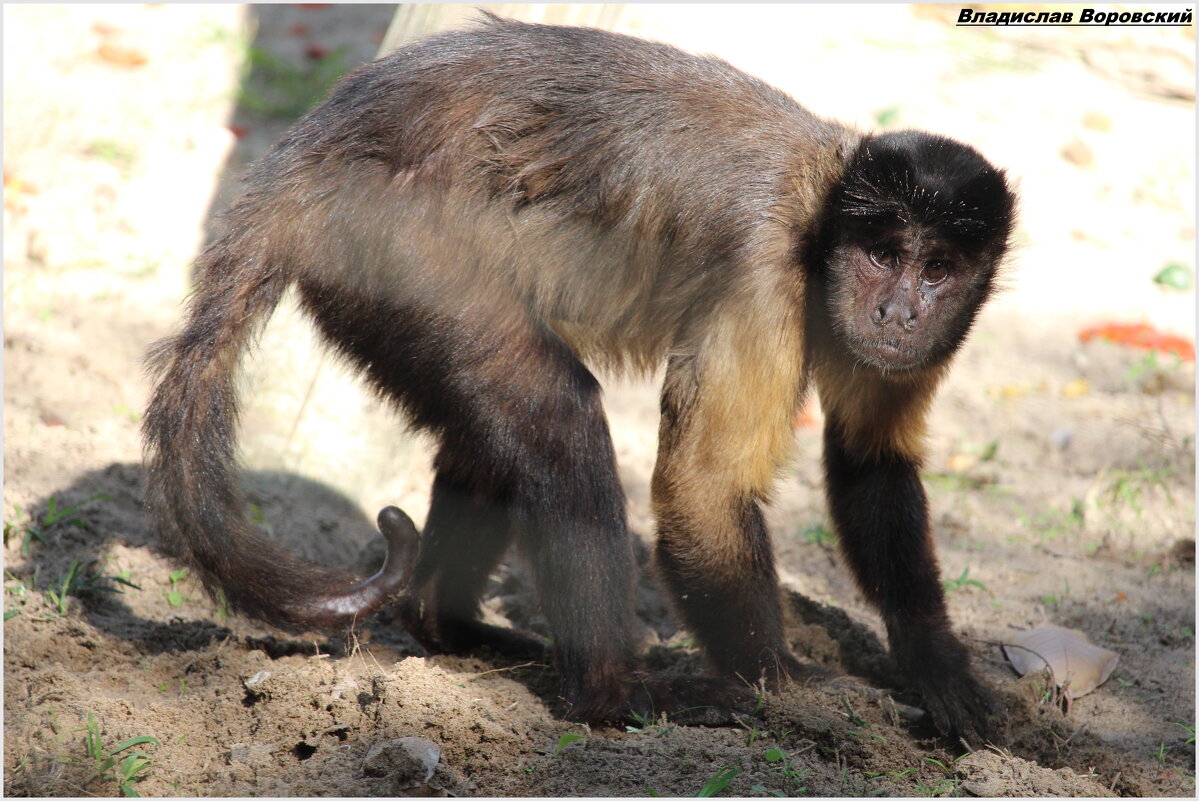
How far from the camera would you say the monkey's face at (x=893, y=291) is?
→ 338 cm

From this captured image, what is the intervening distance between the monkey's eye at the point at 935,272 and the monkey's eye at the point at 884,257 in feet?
0.33

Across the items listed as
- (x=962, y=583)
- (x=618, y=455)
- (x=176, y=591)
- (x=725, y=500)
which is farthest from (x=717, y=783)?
(x=618, y=455)

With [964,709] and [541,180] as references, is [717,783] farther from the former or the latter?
[541,180]

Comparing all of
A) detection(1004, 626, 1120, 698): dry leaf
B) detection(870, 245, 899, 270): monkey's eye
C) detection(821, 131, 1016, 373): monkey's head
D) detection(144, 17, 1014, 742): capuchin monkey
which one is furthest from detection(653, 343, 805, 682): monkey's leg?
detection(1004, 626, 1120, 698): dry leaf

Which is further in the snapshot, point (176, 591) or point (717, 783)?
point (176, 591)

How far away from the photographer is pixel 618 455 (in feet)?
18.2

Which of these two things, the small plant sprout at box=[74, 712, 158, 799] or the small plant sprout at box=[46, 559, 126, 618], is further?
the small plant sprout at box=[46, 559, 126, 618]

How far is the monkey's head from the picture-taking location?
3.29 m

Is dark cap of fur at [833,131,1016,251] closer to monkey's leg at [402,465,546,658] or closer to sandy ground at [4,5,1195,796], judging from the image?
sandy ground at [4,5,1195,796]

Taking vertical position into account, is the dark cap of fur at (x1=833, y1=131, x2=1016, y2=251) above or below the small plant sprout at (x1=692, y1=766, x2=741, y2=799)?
above

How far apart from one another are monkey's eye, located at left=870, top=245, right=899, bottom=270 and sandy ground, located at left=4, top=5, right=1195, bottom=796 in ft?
2.23

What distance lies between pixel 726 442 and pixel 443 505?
119 cm

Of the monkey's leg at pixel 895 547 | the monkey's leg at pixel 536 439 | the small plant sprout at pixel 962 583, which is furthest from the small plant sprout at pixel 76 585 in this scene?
the small plant sprout at pixel 962 583

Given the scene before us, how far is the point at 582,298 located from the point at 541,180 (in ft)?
1.34
